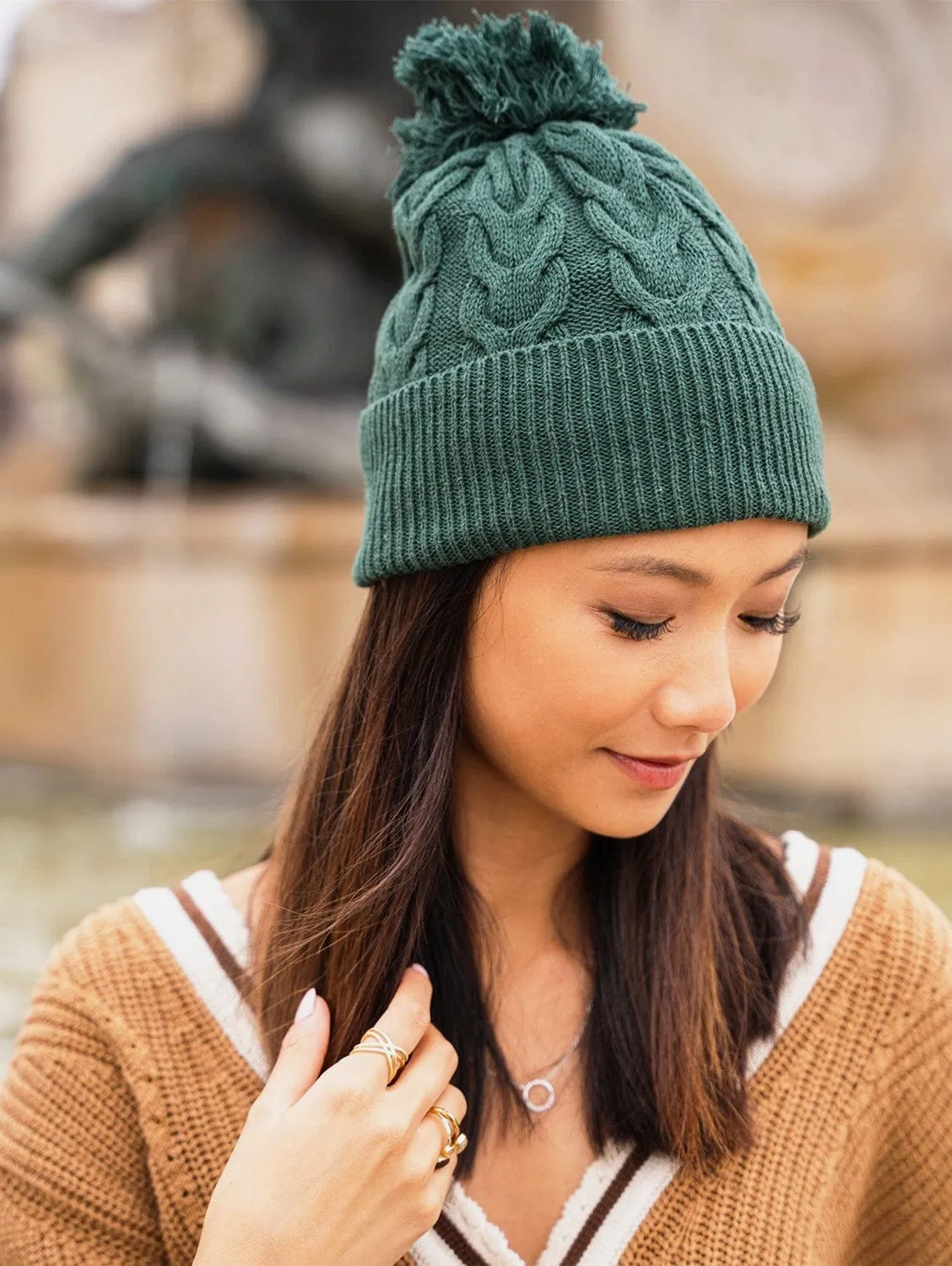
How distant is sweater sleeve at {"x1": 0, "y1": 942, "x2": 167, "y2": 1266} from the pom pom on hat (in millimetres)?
1131

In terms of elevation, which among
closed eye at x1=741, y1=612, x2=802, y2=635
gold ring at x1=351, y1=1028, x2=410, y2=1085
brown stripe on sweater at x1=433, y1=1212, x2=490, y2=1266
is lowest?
brown stripe on sweater at x1=433, y1=1212, x2=490, y2=1266

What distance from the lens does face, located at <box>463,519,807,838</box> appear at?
1556mm

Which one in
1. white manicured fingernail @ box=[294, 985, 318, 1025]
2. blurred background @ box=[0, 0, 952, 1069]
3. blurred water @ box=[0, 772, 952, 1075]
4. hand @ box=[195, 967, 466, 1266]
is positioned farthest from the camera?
blurred background @ box=[0, 0, 952, 1069]

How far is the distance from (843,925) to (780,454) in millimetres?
619

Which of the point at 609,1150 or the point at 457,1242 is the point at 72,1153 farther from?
the point at 609,1150

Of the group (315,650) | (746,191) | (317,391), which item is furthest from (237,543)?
(746,191)

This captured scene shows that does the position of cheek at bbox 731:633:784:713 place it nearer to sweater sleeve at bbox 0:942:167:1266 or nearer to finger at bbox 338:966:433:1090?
finger at bbox 338:966:433:1090

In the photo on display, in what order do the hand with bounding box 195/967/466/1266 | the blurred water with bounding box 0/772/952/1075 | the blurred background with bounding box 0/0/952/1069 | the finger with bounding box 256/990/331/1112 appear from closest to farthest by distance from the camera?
1. the hand with bounding box 195/967/466/1266
2. the finger with bounding box 256/990/331/1112
3. the blurred water with bounding box 0/772/952/1075
4. the blurred background with bounding box 0/0/952/1069

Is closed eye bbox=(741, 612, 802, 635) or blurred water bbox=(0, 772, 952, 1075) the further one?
blurred water bbox=(0, 772, 952, 1075)

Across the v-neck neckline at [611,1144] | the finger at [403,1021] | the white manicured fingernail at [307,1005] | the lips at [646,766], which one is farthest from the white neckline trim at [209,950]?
the lips at [646,766]

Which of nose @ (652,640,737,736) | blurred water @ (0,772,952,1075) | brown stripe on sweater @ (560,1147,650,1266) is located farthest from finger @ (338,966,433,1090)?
blurred water @ (0,772,952,1075)

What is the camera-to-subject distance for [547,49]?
5.65ft

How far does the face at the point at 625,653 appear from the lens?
156cm

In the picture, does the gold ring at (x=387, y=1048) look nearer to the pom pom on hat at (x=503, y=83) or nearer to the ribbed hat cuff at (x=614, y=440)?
the ribbed hat cuff at (x=614, y=440)
